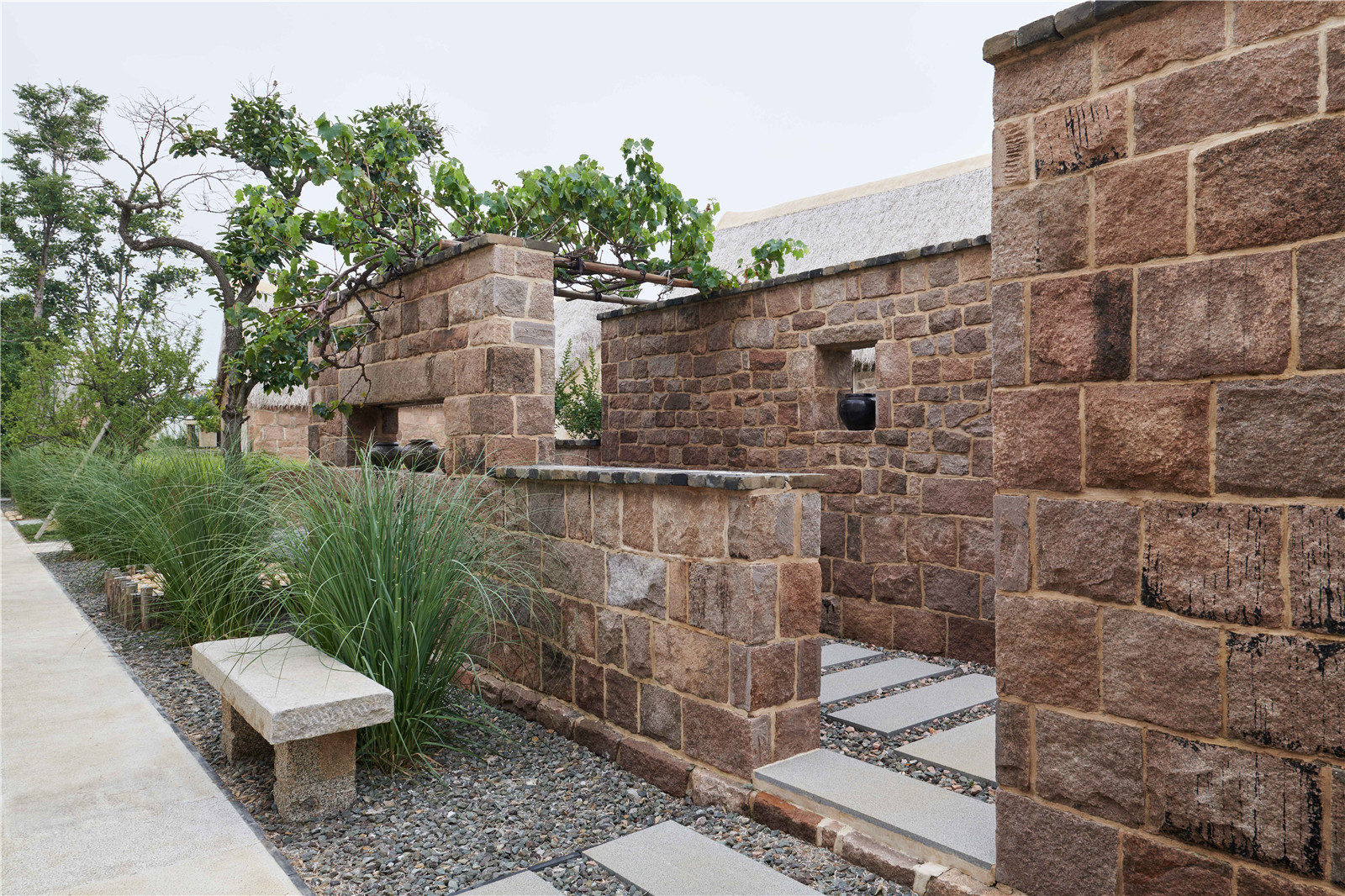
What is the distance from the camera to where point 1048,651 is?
1953mm

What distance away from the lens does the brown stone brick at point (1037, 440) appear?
6.26 ft

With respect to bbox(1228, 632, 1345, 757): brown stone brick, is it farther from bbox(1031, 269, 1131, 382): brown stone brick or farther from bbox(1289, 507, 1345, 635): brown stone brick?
bbox(1031, 269, 1131, 382): brown stone brick

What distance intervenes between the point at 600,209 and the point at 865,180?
538 inches

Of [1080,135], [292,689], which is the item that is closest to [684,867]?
[292,689]

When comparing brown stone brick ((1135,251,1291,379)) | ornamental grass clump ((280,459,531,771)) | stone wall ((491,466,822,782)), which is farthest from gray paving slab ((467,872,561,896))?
brown stone brick ((1135,251,1291,379))

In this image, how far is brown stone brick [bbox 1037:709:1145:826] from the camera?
1.80 metres

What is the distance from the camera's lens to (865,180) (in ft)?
58.0

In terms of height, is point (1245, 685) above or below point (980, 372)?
below

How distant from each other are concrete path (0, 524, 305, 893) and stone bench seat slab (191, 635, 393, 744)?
32cm

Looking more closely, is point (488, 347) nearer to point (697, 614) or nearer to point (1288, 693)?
point (697, 614)

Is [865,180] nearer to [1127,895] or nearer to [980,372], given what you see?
[980,372]

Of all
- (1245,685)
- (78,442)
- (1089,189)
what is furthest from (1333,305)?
(78,442)

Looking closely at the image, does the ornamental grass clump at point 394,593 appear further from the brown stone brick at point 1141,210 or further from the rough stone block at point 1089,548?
the brown stone brick at point 1141,210

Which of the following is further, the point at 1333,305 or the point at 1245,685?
the point at 1245,685
